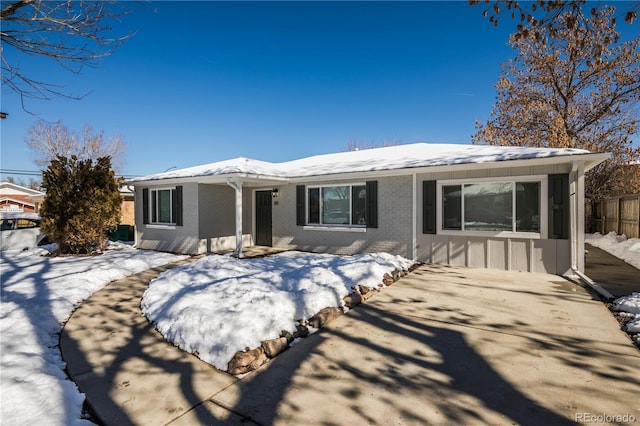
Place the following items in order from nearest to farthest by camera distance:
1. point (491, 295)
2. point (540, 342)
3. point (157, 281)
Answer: point (540, 342) → point (491, 295) → point (157, 281)

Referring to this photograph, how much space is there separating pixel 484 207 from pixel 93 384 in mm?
7988

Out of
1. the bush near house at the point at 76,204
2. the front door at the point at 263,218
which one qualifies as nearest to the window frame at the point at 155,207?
the bush near house at the point at 76,204

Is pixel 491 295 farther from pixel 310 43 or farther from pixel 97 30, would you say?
pixel 310 43

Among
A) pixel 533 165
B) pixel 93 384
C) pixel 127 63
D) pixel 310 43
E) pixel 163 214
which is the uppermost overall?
pixel 310 43

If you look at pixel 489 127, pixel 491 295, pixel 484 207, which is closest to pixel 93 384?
pixel 491 295

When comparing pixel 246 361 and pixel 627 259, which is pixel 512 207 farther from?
pixel 246 361

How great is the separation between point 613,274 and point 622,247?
4.94 meters

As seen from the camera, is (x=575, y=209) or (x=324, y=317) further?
(x=575, y=209)

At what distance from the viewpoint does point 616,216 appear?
13.7m

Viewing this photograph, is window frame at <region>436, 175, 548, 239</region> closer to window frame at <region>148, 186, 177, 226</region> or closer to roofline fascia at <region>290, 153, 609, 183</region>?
roofline fascia at <region>290, 153, 609, 183</region>

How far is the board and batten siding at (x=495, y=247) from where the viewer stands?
6.96 m

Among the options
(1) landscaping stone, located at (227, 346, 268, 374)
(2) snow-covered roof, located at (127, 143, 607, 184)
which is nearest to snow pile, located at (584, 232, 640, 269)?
(2) snow-covered roof, located at (127, 143, 607, 184)

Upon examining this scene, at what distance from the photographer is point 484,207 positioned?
768cm

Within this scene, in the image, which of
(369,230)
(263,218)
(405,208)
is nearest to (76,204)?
(263,218)
